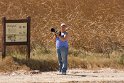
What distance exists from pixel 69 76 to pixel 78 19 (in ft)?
28.5

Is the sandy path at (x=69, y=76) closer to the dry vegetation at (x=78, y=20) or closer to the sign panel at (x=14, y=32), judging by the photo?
the sign panel at (x=14, y=32)

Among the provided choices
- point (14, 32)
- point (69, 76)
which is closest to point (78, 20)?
point (14, 32)

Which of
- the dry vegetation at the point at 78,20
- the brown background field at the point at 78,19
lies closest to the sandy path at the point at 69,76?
the dry vegetation at the point at 78,20

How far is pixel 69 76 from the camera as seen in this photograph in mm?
17688

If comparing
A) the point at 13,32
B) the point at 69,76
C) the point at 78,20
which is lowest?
the point at 69,76

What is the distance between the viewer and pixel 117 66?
801 inches

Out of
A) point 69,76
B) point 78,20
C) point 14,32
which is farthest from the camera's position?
point 78,20

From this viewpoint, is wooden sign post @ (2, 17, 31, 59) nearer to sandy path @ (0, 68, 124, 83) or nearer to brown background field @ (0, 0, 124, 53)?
sandy path @ (0, 68, 124, 83)

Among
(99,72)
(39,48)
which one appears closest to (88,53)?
(39,48)

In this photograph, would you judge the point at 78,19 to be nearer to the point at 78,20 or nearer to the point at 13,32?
the point at 78,20

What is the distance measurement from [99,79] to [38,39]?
332 inches

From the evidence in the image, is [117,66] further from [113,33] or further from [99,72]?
[113,33]

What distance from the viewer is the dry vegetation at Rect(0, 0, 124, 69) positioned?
977 inches

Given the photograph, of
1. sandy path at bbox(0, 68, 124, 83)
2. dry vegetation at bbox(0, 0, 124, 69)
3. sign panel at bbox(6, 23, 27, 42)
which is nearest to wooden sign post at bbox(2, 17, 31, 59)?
sign panel at bbox(6, 23, 27, 42)
